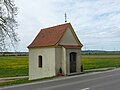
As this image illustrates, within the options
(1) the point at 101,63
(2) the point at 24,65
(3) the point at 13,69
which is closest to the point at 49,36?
(3) the point at 13,69

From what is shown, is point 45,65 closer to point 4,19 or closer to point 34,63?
point 34,63

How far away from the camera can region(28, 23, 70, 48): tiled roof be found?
83.7ft

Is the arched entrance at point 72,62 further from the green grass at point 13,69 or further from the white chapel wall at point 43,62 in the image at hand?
the green grass at point 13,69

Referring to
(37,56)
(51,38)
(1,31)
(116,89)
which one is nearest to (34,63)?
(37,56)

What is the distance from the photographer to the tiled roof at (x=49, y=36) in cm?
2552

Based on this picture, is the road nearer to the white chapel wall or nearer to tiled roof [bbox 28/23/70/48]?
the white chapel wall

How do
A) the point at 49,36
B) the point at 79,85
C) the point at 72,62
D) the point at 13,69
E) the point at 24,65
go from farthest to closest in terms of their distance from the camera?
the point at 24,65, the point at 13,69, the point at 49,36, the point at 72,62, the point at 79,85

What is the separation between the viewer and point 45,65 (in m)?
26.2

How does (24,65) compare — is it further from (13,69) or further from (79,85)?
(79,85)

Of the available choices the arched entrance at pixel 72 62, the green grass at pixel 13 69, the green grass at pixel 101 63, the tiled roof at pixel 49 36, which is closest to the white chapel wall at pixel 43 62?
the tiled roof at pixel 49 36

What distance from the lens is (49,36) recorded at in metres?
27.4

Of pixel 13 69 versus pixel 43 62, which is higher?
pixel 43 62

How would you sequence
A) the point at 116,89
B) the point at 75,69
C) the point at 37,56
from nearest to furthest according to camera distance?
the point at 116,89 < the point at 75,69 < the point at 37,56

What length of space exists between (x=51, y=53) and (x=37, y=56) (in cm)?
320
